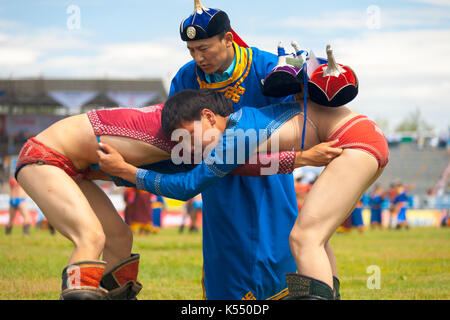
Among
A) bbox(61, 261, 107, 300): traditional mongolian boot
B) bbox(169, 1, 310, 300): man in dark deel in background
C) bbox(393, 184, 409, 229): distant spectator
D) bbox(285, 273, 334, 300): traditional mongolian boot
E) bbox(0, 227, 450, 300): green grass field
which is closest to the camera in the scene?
bbox(285, 273, 334, 300): traditional mongolian boot

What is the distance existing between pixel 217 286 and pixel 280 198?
0.74m

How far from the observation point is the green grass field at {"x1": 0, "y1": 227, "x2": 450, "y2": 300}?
19.6ft

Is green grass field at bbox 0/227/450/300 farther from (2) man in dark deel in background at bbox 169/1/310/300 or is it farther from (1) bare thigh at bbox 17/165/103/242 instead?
(1) bare thigh at bbox 17/165/103/242

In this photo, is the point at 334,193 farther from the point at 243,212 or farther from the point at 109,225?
the point at 109,225

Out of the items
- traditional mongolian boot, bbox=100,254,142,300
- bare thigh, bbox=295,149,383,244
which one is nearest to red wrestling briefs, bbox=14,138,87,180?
traditional mongolian boot, bbox=100,254,142,300

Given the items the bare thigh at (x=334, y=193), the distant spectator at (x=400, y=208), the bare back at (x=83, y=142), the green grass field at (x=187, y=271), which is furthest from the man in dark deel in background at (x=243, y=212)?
the distant spectator at (x=400, y=208)

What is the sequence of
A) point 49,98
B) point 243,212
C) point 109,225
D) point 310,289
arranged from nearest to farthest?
point 310,289 → point 109,225 → point 243,212 → point 49,98

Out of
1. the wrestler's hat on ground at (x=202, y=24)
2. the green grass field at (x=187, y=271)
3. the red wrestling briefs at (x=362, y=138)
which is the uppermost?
the wrestler's hat on ground at (x=202, y=24)

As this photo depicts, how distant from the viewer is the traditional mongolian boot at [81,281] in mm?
3305

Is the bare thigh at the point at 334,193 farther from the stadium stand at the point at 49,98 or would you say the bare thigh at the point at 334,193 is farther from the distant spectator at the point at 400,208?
the stadium stand at the point at 49,98

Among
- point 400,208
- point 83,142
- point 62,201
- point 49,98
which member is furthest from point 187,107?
point 49,98

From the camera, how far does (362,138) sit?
3.42m

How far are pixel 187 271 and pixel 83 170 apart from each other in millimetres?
4230

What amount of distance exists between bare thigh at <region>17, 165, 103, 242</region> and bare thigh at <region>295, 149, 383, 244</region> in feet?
3.82
